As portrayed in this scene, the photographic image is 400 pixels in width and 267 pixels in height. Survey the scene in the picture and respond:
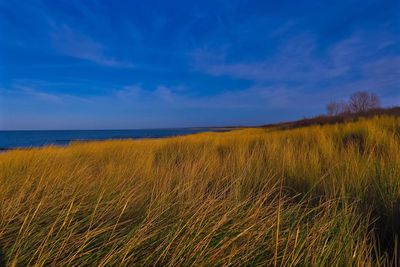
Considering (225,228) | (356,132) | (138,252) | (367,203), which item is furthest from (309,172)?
(356,132)

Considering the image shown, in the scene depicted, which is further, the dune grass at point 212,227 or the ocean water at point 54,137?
the ocean water at point 54,137

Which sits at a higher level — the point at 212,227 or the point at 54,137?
the point at 212,227

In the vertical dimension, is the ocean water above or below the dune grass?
below

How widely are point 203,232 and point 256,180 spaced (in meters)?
1.47

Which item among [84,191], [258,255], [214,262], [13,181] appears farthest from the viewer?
[13,181]

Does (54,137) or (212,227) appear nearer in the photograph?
(212,227)

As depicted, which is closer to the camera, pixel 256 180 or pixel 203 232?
pixel 203 232

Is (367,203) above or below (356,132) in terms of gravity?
below

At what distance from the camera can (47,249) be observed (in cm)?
122

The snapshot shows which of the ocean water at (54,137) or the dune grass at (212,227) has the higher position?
the dune grass at (212,227)

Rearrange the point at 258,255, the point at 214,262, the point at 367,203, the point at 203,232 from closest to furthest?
the point at 214,262, the point at 258,255, the point at 203,232, the point at 367,203

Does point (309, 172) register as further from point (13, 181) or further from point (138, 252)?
point (13, 181)

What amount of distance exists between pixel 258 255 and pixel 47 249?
1.04m

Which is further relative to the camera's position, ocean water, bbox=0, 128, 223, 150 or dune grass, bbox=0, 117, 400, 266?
ocean water, bbox=0, 128, 223, 150
